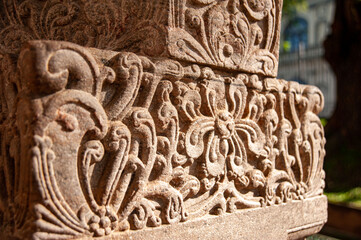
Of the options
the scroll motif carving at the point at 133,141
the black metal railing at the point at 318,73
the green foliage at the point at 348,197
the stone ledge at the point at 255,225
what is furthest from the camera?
the black metal railing at the point at 318,73

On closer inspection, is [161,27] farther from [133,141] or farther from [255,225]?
[255,225]

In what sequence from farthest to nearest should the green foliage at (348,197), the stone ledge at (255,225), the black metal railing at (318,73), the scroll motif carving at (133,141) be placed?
the black metal railing at (318,73)
the green foliage at (348,197)
the stone ledge at (255,225)
the scroll motif carving at (133,141)

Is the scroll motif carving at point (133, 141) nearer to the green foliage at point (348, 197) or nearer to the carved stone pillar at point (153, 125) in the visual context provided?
the carved stone pillar at point (153, 125)

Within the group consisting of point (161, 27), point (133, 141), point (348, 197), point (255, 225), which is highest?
point (161, 27)

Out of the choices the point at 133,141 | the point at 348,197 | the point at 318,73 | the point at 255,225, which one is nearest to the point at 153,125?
the point at 133,141

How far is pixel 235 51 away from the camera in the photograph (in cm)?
161

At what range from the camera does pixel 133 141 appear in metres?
1.25

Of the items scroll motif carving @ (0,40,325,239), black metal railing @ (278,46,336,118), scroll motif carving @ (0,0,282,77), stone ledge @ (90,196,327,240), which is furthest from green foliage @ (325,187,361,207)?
black metal railing @ (278,46,336,118)

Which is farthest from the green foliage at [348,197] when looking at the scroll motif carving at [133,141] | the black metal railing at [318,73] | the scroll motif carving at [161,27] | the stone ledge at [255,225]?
the black metal railing at [318,73]

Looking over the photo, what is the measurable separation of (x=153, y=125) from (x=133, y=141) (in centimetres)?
9

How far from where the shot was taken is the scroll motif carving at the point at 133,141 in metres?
1.05

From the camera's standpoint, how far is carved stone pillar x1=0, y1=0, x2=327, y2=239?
3.51ft

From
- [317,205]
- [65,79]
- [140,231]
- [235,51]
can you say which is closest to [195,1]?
[235,51]

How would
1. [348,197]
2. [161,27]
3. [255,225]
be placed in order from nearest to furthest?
[161,27] → [255,225] → [348,197]
